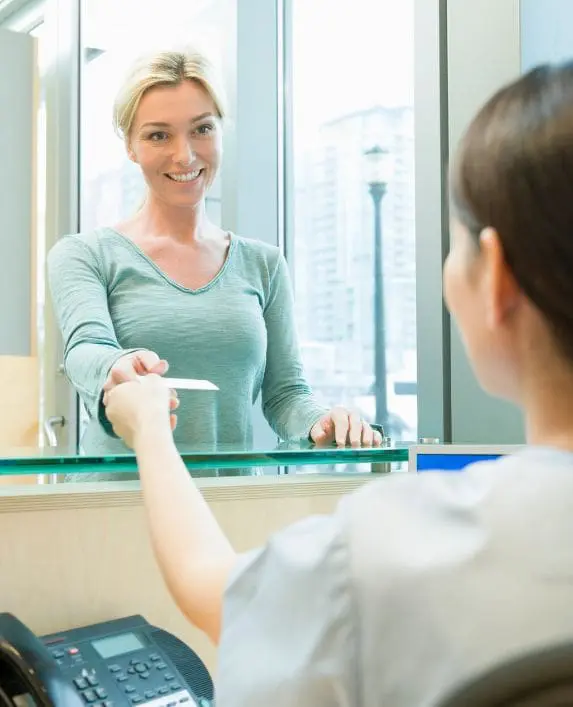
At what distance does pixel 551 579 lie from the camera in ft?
1.36

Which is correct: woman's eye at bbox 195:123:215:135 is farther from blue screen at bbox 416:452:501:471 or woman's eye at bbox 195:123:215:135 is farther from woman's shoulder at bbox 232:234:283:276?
blue screen at bbox 416:452:501:471

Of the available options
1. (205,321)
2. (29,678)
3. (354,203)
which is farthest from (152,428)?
(354,203)

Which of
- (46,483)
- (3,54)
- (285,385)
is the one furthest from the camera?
(3,54)

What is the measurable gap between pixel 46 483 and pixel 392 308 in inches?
62.3

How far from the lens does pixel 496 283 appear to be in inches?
19.5

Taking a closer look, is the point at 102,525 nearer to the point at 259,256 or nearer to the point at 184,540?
the point at 184,540

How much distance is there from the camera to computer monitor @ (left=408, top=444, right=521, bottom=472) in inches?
37.8

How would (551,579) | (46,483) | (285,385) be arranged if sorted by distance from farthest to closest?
(285,385) < (46,483) < (551,579)

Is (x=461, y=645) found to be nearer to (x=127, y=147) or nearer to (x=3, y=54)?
(x=127, y=147)

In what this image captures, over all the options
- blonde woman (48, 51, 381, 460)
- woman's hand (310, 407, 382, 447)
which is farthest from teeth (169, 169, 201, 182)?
woman's hand (310, 407, 382, 447)

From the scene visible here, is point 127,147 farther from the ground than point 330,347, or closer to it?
farther from the ground

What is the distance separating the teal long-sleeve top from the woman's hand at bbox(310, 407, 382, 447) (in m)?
0.19

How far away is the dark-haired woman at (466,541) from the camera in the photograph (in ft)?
1.37

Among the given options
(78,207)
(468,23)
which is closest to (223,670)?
(468,23)
